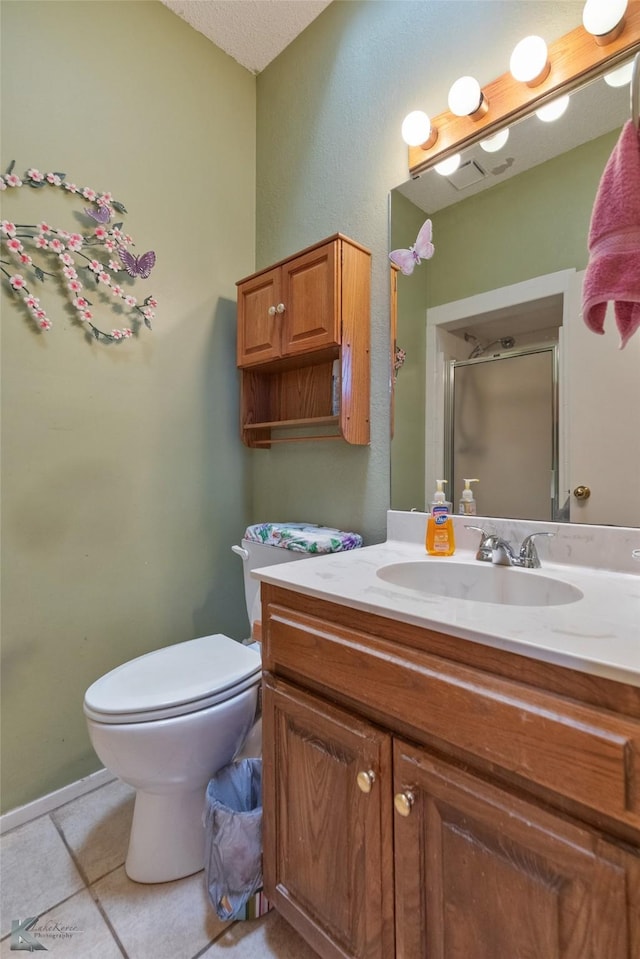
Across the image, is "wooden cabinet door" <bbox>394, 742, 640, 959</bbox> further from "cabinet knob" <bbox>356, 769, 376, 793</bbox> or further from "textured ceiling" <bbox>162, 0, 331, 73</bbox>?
"textured ceiling" <bbox>162, 0, 331, 73</bbox>

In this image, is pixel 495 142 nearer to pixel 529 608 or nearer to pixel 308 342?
pixel 308 342

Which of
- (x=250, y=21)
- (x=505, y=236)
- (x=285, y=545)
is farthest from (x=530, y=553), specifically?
(x=250, y=21)

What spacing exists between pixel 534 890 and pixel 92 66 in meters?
2.36

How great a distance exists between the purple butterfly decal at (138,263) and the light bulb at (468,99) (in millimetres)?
1068

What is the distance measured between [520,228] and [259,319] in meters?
0.90

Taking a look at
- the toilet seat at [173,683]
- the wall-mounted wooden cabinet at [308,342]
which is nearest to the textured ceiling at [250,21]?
the wall-mounted wooden cabinet at [308,342]

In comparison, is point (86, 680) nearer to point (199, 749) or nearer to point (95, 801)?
point (95, 801)

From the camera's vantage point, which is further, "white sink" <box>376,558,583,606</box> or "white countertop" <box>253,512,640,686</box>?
"white sink" <box>376,558,583,606</box>

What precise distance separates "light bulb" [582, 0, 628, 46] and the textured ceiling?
1107 mm

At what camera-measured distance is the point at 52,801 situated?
134cm

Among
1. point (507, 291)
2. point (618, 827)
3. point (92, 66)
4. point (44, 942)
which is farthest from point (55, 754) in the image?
point (92, 66)

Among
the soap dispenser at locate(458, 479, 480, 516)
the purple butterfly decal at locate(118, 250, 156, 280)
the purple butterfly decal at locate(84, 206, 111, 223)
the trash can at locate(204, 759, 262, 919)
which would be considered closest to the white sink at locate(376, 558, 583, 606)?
the soap dispenser at locate(458, 479, 480, 516)

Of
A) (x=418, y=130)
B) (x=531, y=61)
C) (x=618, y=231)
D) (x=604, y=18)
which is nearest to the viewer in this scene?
(x=618, y=231)

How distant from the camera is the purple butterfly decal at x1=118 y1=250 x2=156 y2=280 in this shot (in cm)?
146
